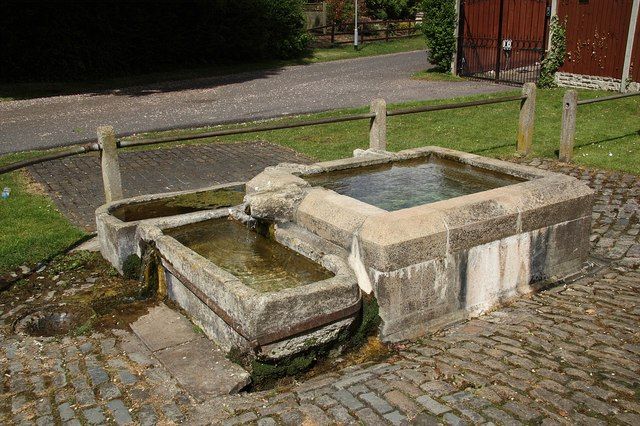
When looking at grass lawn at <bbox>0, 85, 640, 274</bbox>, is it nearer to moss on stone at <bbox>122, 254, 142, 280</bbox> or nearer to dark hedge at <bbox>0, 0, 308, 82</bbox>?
moss on stone at <bbox>122, 254, 142, 280</bbox>

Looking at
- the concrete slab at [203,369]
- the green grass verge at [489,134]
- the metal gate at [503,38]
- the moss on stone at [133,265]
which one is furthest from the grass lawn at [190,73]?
the concrete slab at [203,369]

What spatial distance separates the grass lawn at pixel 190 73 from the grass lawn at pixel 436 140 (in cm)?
983

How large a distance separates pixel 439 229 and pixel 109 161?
378 cm

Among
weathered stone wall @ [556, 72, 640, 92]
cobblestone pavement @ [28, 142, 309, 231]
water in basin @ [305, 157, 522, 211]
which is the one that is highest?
water in basin @ [305, 157, 522, 211]

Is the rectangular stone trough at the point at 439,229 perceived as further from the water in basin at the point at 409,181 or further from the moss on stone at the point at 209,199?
the moss on stone at the point at 209,199

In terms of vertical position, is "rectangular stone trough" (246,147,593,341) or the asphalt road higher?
"rectangular stone trough" (246,147,593,341)

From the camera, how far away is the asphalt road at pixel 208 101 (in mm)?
14797

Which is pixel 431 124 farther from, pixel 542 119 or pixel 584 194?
pixel 584 194

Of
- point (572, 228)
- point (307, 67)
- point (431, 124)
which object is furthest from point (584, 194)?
point (307, 67)

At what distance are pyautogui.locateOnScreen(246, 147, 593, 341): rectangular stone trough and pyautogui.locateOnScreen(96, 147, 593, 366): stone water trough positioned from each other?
0.04 feet

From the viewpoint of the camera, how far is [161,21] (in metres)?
25.4

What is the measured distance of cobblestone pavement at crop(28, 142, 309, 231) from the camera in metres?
9.21

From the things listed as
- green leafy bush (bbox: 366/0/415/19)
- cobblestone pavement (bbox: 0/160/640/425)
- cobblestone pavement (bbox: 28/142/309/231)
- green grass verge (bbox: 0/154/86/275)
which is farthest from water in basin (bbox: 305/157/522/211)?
green leafy bush (bbox: 366/0/415/19)

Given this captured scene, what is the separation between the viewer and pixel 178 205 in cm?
724
